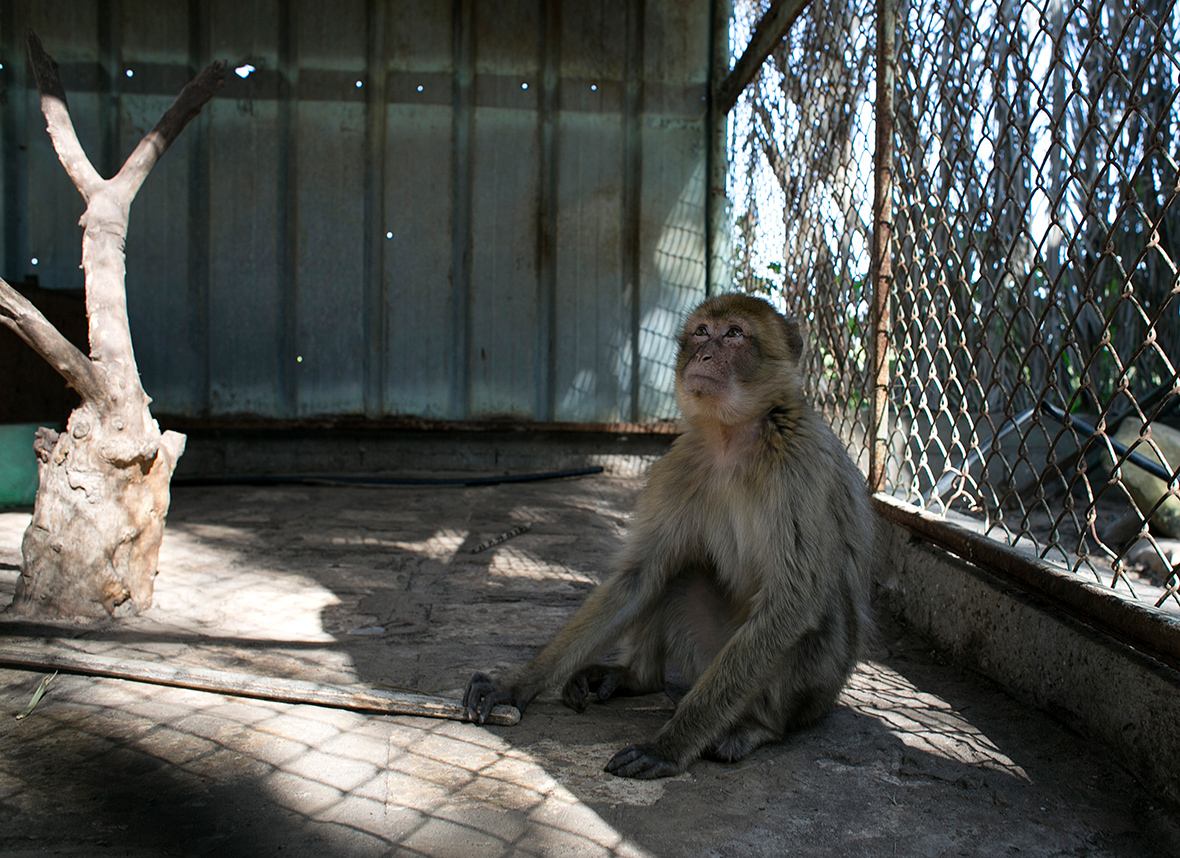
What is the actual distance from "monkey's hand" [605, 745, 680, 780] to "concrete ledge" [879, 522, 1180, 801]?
1095mm

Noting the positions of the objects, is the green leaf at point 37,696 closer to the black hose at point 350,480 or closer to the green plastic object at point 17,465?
the green plastic object at point 17,465

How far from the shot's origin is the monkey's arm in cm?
249

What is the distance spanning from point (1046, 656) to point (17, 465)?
4.89m

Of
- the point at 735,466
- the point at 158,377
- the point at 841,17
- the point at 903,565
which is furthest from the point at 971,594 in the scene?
the point at 158,377

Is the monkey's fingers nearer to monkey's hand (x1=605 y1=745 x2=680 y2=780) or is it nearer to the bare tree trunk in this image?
monkey's hand (x1=605 y1=745 x2=680 y2=780)

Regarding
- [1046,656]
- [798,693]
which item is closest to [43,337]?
[798,693]

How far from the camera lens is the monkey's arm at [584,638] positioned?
2.49m

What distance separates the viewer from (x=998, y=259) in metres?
5.10

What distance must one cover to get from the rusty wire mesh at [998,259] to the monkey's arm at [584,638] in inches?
46.8

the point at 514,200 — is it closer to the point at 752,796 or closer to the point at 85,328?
the point at 85,328

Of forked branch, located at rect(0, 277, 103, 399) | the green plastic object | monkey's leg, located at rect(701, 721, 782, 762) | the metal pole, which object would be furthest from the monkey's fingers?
the green plastic object

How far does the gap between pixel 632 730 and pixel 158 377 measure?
16.7ft

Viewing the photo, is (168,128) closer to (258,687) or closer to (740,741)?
(258,687)

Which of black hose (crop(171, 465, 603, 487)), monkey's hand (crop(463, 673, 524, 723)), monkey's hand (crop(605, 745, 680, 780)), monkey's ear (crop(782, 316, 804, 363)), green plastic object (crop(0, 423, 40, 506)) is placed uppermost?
monkey's ear (crop(782, 316, 804, 363))
